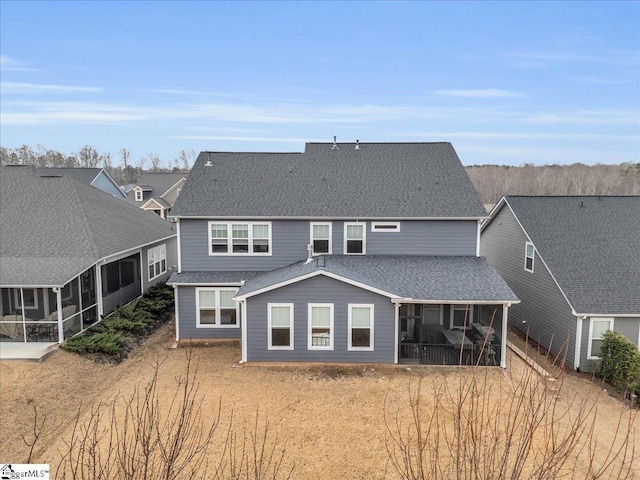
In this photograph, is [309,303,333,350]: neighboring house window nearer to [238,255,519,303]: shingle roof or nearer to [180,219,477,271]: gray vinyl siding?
[238,255,519,303]: shingle roof

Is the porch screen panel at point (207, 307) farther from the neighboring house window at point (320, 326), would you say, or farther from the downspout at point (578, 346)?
the downspout at point (578, 346)

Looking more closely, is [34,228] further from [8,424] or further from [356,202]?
[356,202]

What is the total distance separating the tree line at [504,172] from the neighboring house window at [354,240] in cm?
5584

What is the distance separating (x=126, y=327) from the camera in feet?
54.1

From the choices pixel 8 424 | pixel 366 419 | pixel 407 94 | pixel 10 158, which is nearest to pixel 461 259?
pixel 366 419

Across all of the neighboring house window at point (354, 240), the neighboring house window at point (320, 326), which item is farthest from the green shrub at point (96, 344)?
the neighboring house window at point (354, 240)

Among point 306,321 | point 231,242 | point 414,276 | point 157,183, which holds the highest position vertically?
point 157,183

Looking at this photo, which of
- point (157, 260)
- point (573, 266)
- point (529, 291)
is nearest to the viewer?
point (573, 266)

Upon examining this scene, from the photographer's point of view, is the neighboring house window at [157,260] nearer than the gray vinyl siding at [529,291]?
No

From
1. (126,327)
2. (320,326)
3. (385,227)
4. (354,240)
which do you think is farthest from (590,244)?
(126,327)

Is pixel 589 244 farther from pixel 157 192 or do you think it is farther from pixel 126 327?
pixel 157 192

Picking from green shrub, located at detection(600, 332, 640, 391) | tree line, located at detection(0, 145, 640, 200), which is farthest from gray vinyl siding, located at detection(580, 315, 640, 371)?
tree line, located at detection(0, 145, 640, 200)

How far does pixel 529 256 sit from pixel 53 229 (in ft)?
67.0

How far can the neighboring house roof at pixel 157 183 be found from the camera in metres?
50.1
